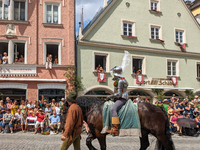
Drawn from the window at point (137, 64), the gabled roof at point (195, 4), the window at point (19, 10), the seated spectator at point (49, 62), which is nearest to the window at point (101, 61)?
the window at point (137, 64)

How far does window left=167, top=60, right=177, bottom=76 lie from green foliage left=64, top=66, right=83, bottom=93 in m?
9.31

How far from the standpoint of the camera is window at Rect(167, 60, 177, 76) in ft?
75.0

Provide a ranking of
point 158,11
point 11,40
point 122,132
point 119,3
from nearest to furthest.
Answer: point 122,132 → point 11,40 → point 119,3 → point 158,11

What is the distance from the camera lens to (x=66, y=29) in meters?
18.8

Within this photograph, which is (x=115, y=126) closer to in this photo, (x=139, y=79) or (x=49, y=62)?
(x=49, y=62)

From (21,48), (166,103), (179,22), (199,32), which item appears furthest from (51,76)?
(199,32)

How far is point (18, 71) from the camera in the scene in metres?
17.4

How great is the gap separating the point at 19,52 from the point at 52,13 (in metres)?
3.99

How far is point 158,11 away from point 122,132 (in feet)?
60.7

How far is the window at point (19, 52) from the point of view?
705 inches

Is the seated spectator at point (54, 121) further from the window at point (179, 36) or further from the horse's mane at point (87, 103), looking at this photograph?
the window at point (179, 36)

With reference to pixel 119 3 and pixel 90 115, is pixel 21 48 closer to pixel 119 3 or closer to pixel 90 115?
pixel 119 3

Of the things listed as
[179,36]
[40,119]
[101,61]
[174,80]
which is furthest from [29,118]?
[179,36]

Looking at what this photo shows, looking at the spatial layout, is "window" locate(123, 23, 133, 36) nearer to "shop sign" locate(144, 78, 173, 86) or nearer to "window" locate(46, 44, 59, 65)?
"shop sign" locate(144, 78, 173, 86)
